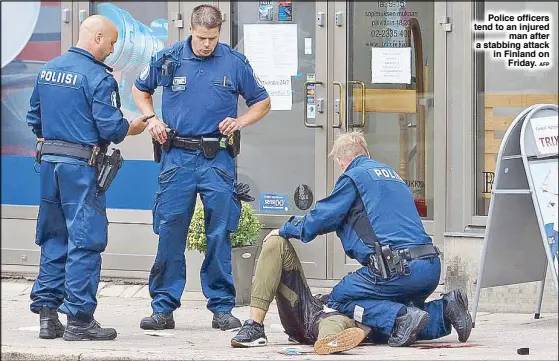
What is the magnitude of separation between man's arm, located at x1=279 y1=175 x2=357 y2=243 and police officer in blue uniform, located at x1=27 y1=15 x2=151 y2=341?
1.18m

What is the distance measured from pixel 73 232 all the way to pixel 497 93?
131 inches

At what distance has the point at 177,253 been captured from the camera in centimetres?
793

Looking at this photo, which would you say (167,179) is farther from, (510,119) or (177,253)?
(510,119)

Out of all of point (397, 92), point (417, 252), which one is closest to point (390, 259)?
point (417, 252)

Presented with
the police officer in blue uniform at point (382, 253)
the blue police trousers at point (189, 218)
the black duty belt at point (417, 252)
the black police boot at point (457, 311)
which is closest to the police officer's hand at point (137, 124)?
the blue police trousers at point (189, 218)

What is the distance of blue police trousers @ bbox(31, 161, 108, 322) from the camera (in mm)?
7227

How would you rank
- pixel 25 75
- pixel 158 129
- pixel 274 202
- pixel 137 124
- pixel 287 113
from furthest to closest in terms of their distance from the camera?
pixel 25 75, pixel 274 202, pixel 287 113, pixel 158 129, pixel 137 124

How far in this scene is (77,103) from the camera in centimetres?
721

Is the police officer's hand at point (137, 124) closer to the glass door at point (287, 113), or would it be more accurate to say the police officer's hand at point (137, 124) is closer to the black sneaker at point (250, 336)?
the black sneaker at point (250, 336)

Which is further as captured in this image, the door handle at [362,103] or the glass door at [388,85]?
the door handle at [362,103]

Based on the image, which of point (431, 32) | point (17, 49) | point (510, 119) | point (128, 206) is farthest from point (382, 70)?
point (17, 49)

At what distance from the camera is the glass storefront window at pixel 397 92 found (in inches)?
359

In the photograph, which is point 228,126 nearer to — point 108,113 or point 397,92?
point 108,113

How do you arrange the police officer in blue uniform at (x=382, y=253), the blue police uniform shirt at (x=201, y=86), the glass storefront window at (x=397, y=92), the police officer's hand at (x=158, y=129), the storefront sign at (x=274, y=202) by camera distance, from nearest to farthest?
1. the police officer in blue uniform at (x=382, y=253)
2. the police officer's hand at (x=158, y=129)
3. the blue police uniform shirt at (x=201, y=86)
4. the glass storefront window at (x=397, y=92)
5. the storefront sign at (x=274, y=202)
